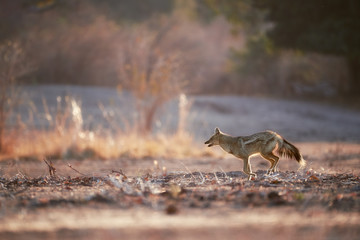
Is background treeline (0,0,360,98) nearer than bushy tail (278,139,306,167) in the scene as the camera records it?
No

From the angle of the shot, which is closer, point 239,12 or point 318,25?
point 318,25

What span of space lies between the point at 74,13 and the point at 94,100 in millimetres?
13822

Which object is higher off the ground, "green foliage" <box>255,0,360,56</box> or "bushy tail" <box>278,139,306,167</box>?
"green foliage" <box>255,0,360,56</box>

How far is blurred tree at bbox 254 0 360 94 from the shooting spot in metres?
24.3

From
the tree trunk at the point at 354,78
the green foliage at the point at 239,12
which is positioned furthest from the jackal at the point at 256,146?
the green foliage at the point at 239,12

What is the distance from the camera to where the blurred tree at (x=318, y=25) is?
79.6 feet

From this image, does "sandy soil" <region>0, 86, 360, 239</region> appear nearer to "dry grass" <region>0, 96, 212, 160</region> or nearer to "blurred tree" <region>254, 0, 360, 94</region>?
"dry grass" <region>0, 96, 212, 160</region>

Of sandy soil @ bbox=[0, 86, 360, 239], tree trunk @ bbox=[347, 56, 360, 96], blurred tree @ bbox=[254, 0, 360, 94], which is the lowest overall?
sandy soil @ bbox=[0, 86, 360, 239]

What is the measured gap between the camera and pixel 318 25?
25344 mm

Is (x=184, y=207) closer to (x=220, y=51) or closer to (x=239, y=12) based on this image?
(x=239, y=12)

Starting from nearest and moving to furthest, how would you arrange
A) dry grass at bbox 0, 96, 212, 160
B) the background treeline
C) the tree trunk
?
dry grass at bbox 0, 96, 212, 160
the background treeline
the tree trunk

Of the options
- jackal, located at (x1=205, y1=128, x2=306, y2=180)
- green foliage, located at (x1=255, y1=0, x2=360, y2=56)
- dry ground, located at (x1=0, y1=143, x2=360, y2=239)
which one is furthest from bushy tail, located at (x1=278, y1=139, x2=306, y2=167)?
green foliage, located at (x1=255, y1=0, x2=360, y2=56)

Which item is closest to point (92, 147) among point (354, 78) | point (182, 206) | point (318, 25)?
point (182, 206)

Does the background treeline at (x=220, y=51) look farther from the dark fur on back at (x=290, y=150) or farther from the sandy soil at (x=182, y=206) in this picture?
the sandy soil at (x=182, y=206)
